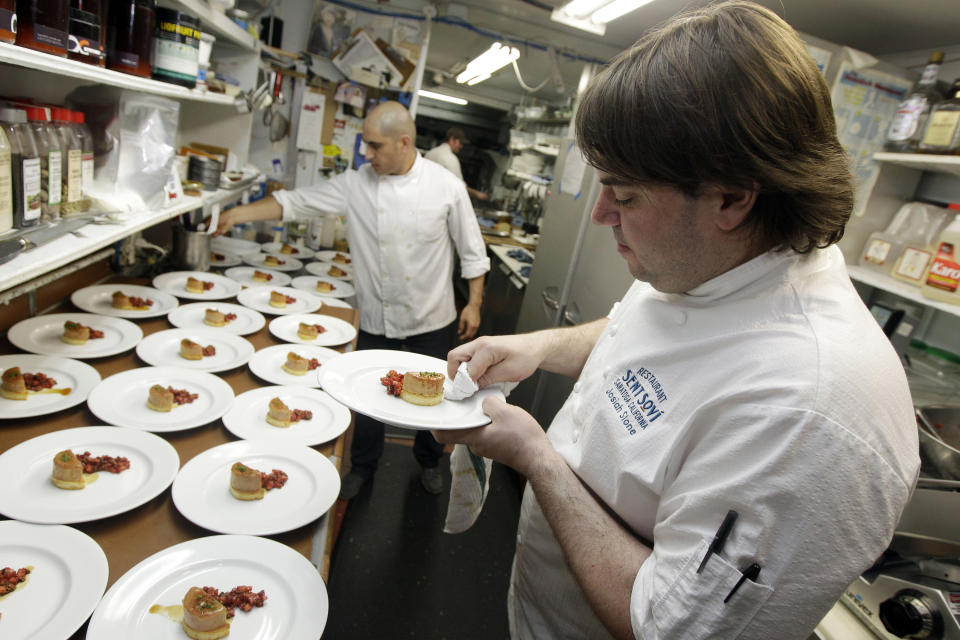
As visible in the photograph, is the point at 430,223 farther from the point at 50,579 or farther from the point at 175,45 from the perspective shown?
the point at 50,579

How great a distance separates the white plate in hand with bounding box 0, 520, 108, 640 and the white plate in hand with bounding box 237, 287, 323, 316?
162 cm

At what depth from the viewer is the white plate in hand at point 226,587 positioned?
37.5 inches

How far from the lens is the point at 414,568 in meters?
2.62

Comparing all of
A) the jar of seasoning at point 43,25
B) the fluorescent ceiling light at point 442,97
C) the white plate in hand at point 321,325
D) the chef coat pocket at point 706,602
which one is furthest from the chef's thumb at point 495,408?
the fluorescent ceiling light at point 442,97

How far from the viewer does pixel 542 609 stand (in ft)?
3.93

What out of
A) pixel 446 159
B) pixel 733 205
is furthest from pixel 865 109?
pixel 446 159

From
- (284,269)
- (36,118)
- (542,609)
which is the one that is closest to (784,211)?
(542,609)


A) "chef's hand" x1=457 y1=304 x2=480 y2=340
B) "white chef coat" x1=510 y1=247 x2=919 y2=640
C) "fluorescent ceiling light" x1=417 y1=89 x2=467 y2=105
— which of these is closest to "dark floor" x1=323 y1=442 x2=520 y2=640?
"chef's hand" x1=457 y1=304 x2=480 y2=340

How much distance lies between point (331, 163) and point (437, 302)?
2028 millimetres

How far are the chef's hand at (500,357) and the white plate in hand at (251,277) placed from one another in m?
1.94

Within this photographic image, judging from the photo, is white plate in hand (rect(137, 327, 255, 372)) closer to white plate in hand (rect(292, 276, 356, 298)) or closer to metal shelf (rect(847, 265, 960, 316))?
white plate in hand (rect(292, 276, 356, 298))

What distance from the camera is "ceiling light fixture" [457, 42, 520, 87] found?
14.8ft

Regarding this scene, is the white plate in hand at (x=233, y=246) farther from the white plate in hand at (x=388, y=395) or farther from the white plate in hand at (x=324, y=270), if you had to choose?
the white plate in hand at (x=388, y=395)

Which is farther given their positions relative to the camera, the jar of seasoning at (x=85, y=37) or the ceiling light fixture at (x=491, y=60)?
the ceiling light fixture at (x=491, y=60)
